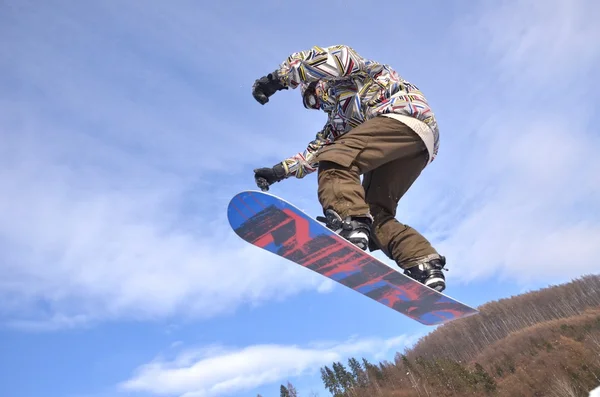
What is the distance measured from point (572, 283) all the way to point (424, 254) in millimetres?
140826

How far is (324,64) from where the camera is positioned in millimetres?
3955

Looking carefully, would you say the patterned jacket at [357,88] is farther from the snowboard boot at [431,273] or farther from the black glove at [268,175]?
the snowboard boot at [431,273]

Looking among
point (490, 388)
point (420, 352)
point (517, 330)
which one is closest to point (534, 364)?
point (490, 388)

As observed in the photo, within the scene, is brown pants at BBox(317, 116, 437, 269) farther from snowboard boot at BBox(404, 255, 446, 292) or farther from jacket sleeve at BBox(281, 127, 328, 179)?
jacket sleeve at BBox(281, 127, 328, 179)

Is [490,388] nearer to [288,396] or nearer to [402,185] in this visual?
[288,396]

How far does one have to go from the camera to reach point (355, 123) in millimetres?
4340

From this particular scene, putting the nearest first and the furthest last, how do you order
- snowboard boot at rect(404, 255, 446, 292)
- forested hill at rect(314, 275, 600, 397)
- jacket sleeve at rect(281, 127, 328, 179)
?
snowboard boot at rect(404, 255, 446, 292) < jacket sleeve at rect(281, 127, 328, 179) < forested hill at rect(314, 275, 600, 397)

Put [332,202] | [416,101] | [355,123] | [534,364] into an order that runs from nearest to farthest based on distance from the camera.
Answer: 1. [332,202]
2. [416,101]
3. [355,123]
4. [534,364]

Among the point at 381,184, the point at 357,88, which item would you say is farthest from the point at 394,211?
the point at 357,88

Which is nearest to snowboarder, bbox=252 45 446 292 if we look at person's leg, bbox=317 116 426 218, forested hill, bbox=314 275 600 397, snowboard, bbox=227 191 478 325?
person's leg, bbox=317 116 426 218

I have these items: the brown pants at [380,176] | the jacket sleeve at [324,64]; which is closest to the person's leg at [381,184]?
the brown pants at [380,176]

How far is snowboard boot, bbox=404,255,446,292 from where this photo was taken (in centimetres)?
437

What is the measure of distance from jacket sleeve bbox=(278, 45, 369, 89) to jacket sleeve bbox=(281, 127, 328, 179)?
960 millimetres

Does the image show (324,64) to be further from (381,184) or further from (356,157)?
(381,184)
